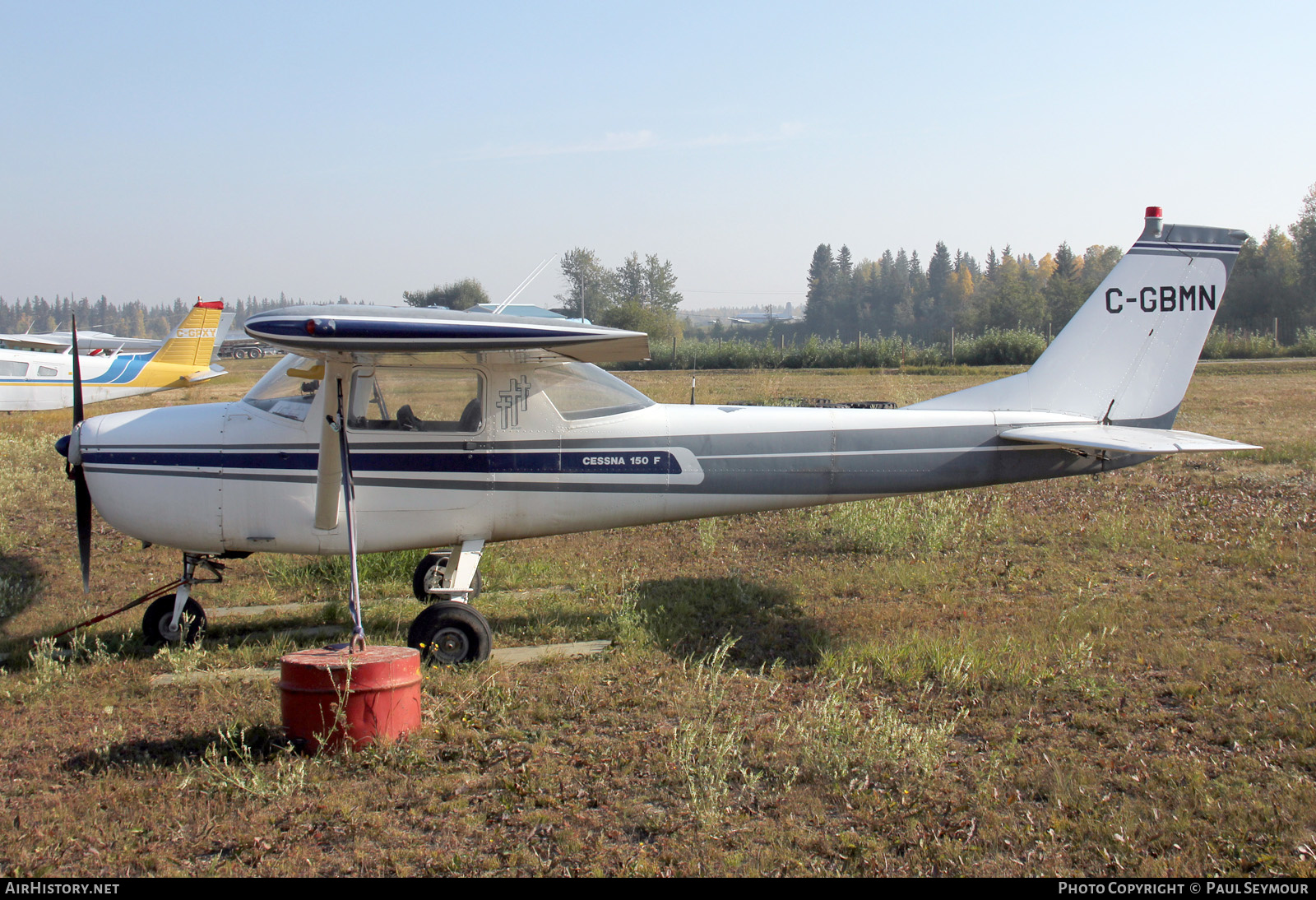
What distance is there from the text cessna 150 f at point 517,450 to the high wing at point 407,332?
30cm

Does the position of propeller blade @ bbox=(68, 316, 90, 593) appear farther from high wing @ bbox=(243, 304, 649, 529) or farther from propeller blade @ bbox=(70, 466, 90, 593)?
high wing @ bbox=(243, 304, 649, 529)

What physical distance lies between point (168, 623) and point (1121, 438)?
6.77m

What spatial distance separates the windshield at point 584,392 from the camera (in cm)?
598

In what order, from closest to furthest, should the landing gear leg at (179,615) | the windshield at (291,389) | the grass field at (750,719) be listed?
the grass field at (750,719)
the windshield at (291,389)
the landing gear leg at (179,615)

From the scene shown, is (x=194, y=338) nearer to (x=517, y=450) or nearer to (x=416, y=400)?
(x=416, y=400)

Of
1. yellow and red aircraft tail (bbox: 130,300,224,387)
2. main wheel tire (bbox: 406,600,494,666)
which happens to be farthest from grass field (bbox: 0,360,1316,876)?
yellow and red aircraft tail (bbox: 130,300,224,387)

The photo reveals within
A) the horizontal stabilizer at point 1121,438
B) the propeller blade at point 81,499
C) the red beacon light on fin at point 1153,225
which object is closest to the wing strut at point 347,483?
the propeller blade at point 81,499

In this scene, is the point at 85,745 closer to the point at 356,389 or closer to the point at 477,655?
the point at 477,655

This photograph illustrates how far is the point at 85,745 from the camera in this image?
4359 mm

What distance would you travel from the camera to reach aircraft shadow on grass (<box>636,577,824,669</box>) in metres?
5.68

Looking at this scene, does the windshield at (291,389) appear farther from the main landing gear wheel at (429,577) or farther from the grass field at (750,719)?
the main landing gear wheel at (429,577)

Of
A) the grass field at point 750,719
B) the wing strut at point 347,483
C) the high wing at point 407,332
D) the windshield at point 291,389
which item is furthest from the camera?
the windshield at point 291,389

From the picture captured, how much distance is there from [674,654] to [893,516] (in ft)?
13.2

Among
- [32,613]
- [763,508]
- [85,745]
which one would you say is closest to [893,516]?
[763,508]
